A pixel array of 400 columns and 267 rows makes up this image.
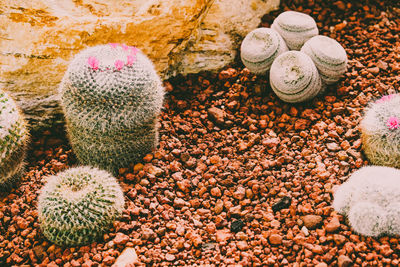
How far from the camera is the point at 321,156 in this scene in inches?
131

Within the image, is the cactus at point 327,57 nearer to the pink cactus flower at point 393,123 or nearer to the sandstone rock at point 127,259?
the pink cactus flower at point 393,123

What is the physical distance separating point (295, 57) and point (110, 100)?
1626 mm

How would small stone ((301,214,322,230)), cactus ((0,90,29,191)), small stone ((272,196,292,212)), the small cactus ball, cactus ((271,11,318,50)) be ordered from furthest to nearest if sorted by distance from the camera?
cactus ((271,11,318,50))
the small cactus ball
cactus ((0,90,29,191))
small stone ((272,196,292,212))
small stone ((301,214,322,230))

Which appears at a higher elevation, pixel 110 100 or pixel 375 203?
pixel 110 100

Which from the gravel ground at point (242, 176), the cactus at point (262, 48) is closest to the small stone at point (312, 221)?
the gravel ground at point (242, 176)

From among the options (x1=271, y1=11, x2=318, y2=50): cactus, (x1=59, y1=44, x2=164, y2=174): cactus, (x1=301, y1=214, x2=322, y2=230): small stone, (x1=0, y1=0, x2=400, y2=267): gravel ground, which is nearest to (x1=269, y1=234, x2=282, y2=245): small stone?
A: (x1=0, y1=0, x2=400, y2=267): gravel ground

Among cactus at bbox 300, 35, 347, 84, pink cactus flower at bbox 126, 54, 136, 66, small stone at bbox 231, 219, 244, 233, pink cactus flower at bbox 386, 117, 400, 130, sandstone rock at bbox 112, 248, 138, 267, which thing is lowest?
small stone at bbox 231, 219, 244, 233

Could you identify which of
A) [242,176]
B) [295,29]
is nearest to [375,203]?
[242,176]

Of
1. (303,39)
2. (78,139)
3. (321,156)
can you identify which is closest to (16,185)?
(78,139)

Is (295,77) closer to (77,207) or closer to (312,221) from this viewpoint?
(312,221)

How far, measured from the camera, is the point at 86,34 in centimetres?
362

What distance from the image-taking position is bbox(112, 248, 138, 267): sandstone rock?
2680 mm

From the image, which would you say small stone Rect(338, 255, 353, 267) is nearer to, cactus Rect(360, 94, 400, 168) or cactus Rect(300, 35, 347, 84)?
cactus Rect(360, 94, 400, 168)

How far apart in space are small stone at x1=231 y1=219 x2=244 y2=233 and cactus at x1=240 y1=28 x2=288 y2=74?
1.51 metres
